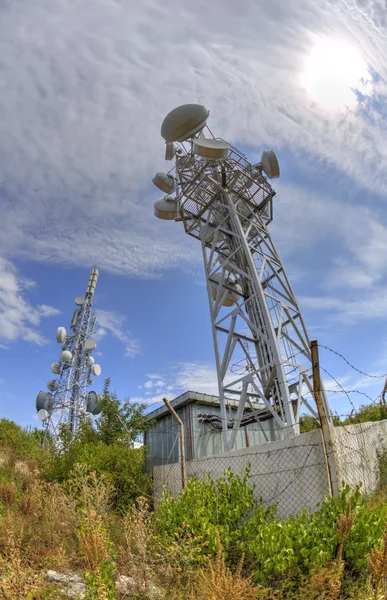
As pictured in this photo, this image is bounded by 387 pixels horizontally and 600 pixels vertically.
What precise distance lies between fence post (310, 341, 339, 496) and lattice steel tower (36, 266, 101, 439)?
67.7 feet

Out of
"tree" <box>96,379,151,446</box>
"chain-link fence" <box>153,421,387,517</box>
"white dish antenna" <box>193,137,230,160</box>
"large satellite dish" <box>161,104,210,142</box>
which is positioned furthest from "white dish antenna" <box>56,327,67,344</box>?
"chain-link fence" <box>153,421,387,517</box>

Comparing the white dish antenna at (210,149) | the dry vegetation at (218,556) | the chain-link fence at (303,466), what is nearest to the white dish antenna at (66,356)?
the white dish antenna at (210,149)

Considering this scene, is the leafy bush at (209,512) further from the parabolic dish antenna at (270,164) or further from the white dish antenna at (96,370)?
the white dish antenna at (96,370)

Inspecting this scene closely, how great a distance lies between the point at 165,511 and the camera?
5.45 m

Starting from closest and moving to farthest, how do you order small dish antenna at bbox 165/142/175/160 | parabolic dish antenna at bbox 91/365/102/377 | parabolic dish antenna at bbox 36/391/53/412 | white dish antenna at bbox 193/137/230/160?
white dish antenna at bbox 193/137/230/160
small dish antenna at bbox 165/142/175/160
parabolic dish antenna at bbox 91/365/102/377
parabolic dish antenna at bbox 36/391/53/412

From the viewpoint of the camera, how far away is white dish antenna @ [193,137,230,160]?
10719 mm

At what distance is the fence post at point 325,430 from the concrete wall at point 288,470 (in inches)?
6.0

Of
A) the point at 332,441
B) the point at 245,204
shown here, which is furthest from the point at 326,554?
the point at 245,204

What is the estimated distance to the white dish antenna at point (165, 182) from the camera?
44.7ft

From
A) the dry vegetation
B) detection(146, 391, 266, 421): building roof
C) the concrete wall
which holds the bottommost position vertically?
→ the dry vegetation

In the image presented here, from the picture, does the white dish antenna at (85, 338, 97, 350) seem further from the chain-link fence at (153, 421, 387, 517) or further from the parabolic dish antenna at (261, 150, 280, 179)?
the chain-link fence at (153, 421, 387, 517)

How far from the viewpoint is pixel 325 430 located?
4969mm

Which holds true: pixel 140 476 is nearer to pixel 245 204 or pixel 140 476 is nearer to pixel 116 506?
pixel 116 506

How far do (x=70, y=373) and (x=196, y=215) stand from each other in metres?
18.0
